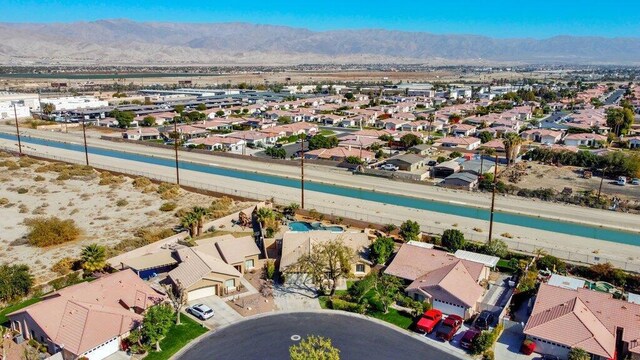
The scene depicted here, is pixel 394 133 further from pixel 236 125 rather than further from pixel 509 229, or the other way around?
pixel 509 229

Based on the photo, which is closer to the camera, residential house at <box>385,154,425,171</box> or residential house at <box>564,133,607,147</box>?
residential house at <box>385,154,425,171</box>

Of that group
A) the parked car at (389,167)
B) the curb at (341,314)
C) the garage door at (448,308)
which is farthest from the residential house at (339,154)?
the curb at (341,314)

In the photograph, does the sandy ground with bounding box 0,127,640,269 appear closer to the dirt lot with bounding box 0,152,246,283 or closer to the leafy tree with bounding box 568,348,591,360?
the dirt lot with bounding box 0,152,246,283

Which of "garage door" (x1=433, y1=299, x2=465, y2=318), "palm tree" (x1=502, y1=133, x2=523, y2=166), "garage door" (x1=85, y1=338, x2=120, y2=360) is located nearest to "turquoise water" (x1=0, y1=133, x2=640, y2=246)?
"palm tree" (x1=502, y1=133, x2=523, y2=166)

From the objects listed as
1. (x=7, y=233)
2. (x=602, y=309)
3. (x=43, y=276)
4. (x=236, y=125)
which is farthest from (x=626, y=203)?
(x=236, y=125)

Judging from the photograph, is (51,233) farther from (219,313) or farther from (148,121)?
(148,121)

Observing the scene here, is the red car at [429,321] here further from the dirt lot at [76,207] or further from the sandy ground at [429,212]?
the dirt lot at [76,207]
